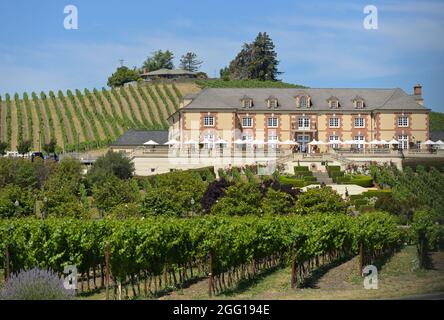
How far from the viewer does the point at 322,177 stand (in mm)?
62031

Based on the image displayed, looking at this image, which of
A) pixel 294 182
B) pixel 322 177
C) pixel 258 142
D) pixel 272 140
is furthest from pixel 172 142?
pixel 294 182

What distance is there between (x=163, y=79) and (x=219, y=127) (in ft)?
153

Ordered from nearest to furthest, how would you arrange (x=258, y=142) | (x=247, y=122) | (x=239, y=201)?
A: (x=239, y=201), (x=258, y=142), (x=247, y=122)

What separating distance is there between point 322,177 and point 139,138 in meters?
22.3

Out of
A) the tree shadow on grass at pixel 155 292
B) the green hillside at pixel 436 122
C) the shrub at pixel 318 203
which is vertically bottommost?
the tree shadow on grass at pixel 155 292

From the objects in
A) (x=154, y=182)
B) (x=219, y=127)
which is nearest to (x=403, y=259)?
(x=154, y=182)

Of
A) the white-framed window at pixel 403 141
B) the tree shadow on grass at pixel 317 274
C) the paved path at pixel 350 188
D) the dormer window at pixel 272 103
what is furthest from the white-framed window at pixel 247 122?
the tree shadow on grass at pixel 317 274

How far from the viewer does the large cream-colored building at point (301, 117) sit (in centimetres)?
7381

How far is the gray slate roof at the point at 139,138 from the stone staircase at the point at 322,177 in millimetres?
18827

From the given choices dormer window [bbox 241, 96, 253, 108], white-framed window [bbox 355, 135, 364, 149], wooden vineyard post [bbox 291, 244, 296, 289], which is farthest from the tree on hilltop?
wooden vineyard post [bbox 291, 244, 296, 289]

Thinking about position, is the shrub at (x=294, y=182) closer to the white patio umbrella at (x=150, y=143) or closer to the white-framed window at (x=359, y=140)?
the white patio umbrella at (x=150, y=143)
